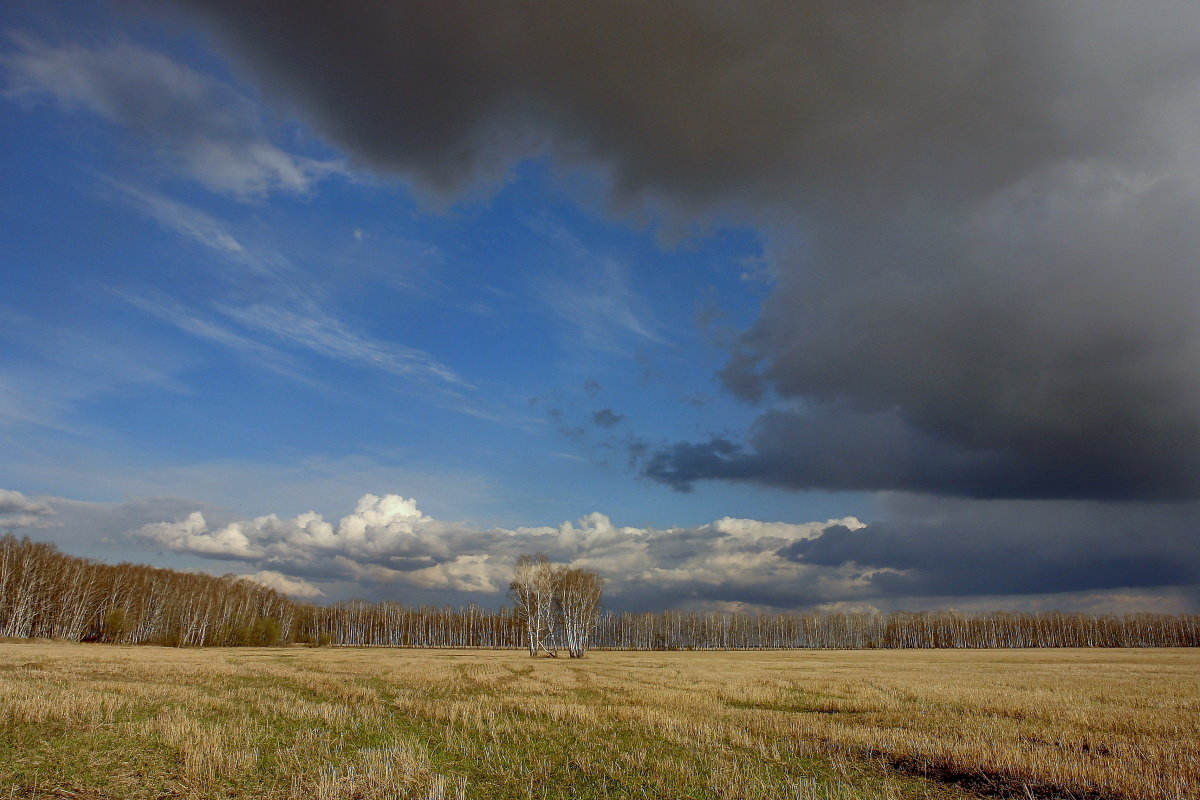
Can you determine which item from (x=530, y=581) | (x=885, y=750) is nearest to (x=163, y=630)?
(x=530, y=581)

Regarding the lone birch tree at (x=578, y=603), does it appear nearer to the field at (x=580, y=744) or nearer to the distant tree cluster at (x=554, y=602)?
the distant tree cluster at (x=554, y=602)

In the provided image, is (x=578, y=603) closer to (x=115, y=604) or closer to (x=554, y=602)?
(x=554, y=602)

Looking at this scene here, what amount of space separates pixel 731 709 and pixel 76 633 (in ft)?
420

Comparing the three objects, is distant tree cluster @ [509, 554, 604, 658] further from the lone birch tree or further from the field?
the field

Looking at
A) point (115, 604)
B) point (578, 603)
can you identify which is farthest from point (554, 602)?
point (115, 604)

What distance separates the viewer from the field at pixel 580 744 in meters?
12.7

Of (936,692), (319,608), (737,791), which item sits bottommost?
(319,608)

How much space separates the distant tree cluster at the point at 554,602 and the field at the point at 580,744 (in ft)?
215

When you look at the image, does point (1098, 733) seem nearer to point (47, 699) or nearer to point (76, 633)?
point (47, 699)

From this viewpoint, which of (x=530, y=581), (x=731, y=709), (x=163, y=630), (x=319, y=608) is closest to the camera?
(x=731, y=709)

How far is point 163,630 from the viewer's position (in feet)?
408

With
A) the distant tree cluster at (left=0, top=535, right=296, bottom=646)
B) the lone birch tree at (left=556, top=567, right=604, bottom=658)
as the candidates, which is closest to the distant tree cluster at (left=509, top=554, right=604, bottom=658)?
the lone birch tree at (left=556, top=567, right=604, bottom=658)

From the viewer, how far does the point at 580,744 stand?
57.0 feet

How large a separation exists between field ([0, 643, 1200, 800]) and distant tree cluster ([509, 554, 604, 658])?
6540 centimetres
